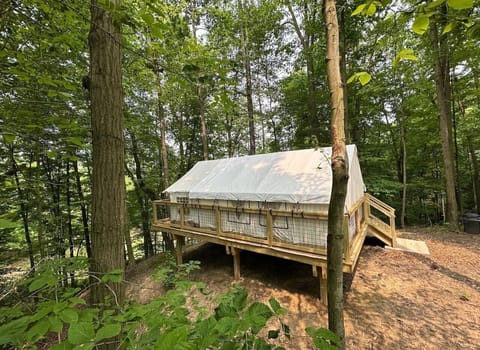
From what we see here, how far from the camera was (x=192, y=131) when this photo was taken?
13.8 m

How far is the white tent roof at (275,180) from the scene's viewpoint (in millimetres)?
4676

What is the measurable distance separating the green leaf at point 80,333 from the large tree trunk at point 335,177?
4.25 feet

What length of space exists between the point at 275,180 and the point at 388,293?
326cm

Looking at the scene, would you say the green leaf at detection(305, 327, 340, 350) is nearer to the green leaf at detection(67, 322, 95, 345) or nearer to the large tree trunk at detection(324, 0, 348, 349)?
the large tree trunk at detection(324, 0, 348, 349)

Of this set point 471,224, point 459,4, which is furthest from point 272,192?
point 471,224

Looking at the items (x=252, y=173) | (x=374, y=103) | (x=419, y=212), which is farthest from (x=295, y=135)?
(x=419, y=212)

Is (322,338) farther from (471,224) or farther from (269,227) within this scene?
(471,224)

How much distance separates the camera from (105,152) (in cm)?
170

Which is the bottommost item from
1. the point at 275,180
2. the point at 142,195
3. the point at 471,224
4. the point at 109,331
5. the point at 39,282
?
the point at 471,224

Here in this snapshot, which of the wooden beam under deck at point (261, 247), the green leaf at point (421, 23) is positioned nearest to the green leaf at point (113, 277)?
the green leaf at point (421, 23)

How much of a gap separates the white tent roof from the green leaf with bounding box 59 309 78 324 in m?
3.94

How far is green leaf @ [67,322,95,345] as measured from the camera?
2.70 feet

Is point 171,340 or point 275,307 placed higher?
point 171,340

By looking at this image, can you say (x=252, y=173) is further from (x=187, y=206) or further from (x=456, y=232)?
(x=456, y=232)
